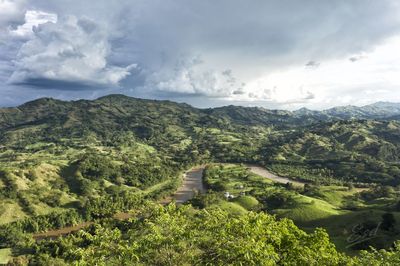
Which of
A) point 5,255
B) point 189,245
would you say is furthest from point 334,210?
point 189,245

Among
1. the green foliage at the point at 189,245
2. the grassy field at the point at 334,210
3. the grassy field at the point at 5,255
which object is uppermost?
the green foliage at the point at 189,245

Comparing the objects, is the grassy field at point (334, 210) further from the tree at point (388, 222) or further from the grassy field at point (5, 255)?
the grassy field at point (5, 255)

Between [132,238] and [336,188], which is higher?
[132,238]

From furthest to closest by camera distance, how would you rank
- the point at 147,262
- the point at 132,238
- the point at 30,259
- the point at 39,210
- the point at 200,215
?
the point at 39,210, the point at 30,259, the point at 200,215, the point at 132,238, the point at 147,262

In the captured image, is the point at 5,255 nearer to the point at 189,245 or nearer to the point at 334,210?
the point at 189,245

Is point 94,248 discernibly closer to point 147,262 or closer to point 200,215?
point 147,262

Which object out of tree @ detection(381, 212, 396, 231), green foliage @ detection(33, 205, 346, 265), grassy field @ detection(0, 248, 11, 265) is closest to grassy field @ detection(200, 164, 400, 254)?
tree @ detection(381, 212, 396, 231)

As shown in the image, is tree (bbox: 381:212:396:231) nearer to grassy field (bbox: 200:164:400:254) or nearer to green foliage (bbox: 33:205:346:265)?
grassy field (bbox: 200:164:400:254)

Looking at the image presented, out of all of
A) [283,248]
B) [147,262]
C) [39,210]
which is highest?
[147,262]

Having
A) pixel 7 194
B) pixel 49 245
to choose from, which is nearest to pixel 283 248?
pixel 49 245

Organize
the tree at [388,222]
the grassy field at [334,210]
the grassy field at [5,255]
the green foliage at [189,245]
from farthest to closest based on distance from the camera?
the grassy field at [5,255], the tree at [388,222], the grassy field at [334,210], the green foliage at [189,245]

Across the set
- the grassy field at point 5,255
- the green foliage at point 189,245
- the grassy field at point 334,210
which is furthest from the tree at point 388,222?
the grassy field at point 5,255
